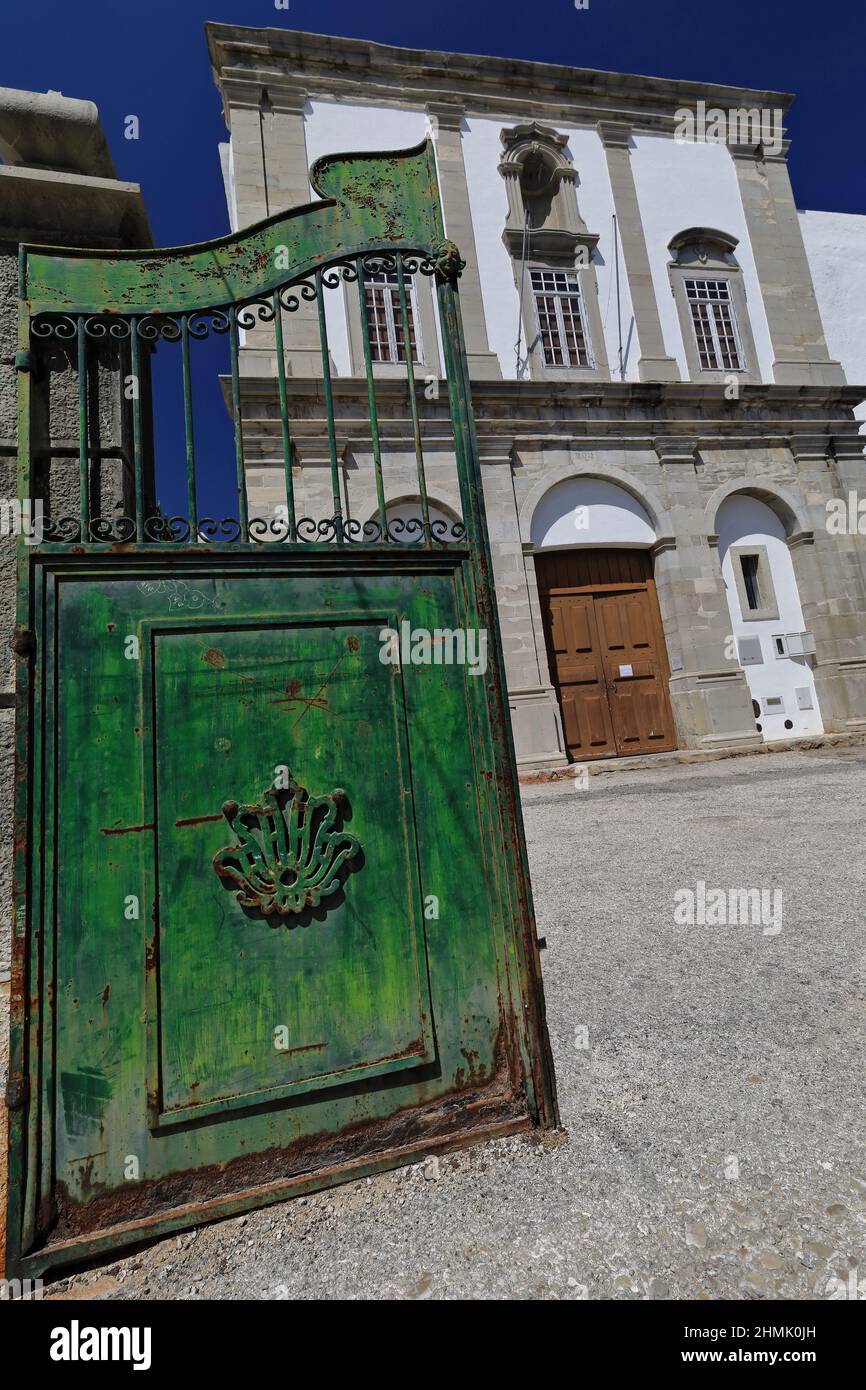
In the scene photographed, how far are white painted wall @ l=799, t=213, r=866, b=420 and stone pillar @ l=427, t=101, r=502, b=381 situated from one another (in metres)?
8.46

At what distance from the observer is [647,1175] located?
5.81 ft

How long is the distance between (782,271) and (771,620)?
7.83m

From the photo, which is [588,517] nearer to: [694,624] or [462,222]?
[694,624]

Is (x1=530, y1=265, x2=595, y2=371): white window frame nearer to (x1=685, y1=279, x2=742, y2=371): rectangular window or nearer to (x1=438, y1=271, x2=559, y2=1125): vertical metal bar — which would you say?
(x1=685, y1=279, x2=742, y2=371): rectangular window

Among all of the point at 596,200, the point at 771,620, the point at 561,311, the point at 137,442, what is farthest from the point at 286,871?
the point at 596,200

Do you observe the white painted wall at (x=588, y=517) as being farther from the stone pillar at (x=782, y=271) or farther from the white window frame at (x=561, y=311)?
the stone pillar at (x=782, y=271)

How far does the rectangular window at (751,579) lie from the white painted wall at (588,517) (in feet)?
7.05

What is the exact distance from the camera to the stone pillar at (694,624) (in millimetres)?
11883

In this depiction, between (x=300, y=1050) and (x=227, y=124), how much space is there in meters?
16.6

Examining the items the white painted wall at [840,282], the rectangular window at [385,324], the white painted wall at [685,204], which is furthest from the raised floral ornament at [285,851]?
the white painted wall at [840,282]

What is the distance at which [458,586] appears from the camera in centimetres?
214

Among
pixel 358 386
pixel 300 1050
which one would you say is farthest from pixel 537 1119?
pixel 358 386

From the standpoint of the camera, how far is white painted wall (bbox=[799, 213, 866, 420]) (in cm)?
1538

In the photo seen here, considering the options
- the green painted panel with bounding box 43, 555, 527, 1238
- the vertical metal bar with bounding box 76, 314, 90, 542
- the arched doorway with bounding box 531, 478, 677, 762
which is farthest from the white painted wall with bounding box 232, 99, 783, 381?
the green painted panel with bounding box 43, 555, 527, 1238
